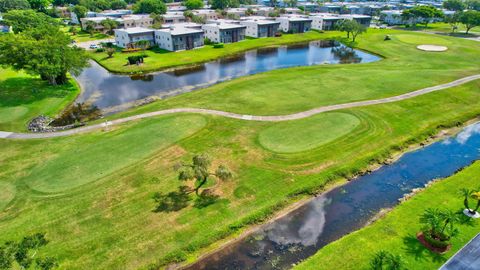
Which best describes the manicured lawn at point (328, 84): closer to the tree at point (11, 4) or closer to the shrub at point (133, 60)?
the shrub at point (133, 60)

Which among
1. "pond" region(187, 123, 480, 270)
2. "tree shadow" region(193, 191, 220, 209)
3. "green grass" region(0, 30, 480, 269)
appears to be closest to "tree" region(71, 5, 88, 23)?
"green grass" region(0, 30, 480, 269)

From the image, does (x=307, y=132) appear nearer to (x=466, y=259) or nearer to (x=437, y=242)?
(x=437, y=242)

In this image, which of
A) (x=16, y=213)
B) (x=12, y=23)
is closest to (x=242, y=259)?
(x=16, y=213)

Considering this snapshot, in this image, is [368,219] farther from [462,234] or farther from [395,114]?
[395,114]

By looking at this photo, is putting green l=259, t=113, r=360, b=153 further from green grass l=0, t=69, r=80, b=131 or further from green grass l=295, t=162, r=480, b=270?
green grass l=0, t=69, r=80, b=131

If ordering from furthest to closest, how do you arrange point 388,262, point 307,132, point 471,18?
point 471,18
point 307,132
point 388,262

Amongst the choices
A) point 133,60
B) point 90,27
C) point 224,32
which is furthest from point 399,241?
point 90,27
